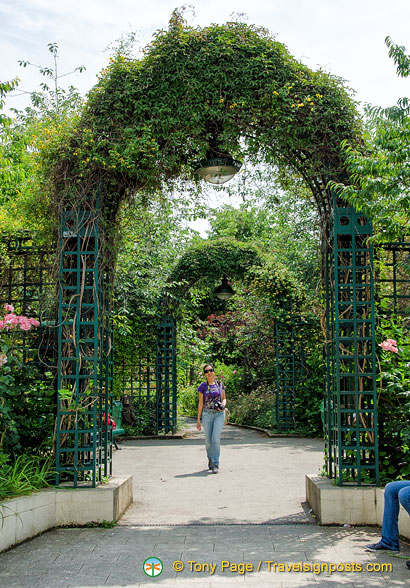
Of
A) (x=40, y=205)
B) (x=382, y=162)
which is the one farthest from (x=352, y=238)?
(x=40, y=205)

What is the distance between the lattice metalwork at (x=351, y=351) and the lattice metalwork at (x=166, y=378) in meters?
7.61

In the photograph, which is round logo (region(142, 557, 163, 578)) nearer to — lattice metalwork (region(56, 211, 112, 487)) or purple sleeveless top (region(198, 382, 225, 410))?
lattice metalwork (region(56, 211, 112, 487))

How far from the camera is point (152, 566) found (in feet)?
12.6

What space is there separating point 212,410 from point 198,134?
407 centimetres

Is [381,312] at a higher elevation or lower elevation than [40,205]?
lower

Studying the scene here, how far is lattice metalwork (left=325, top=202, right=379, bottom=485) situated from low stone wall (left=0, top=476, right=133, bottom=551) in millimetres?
2133

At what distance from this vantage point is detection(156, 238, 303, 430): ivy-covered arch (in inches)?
500

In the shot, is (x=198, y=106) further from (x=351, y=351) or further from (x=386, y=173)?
(x=351, y=351)

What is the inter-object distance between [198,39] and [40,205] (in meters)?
2.29

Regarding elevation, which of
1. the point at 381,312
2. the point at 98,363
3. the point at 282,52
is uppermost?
the point at 282,52

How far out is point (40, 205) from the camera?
5.62 m

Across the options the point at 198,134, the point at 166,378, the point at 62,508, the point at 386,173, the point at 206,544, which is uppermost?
the point at 198,134

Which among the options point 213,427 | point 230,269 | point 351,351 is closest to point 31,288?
point 213,427

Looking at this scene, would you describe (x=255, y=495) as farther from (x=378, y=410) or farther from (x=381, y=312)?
(x=381, y=312)
